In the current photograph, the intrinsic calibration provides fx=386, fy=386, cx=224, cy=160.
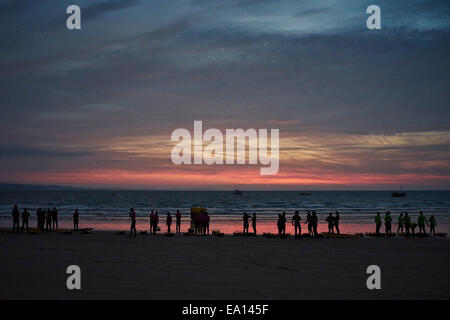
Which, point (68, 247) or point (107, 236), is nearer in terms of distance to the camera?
point (68, 247)

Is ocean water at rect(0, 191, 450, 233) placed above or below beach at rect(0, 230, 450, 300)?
below

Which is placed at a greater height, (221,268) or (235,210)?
(221,268)

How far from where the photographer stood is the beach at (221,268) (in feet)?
36.6

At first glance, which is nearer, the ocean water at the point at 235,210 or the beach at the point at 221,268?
the beach at the point at 221,268

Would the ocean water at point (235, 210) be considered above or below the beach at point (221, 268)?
below

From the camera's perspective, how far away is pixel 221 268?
1444 cm

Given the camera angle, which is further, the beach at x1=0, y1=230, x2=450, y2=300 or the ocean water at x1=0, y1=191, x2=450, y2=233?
the ocean water at x1=0, y1=191, x2=450, y2=233

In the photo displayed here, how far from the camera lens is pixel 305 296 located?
35.2ft

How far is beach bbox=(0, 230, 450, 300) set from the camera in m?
11.1

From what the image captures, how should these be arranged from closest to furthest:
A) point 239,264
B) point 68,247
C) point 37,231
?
point 239,264, point 68,247, point 37,231

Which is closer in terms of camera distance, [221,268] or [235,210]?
[221,268]
